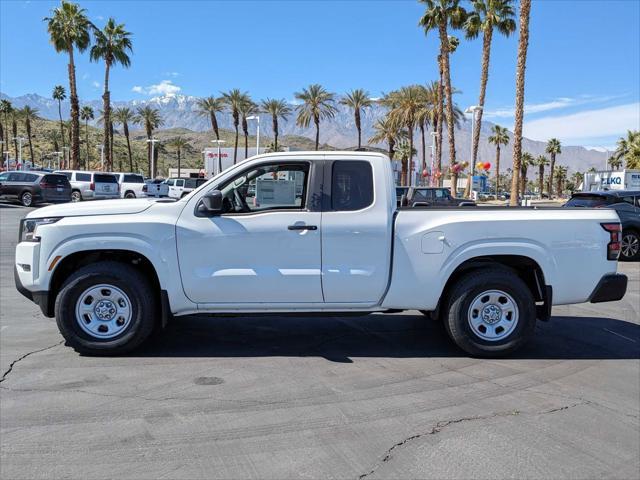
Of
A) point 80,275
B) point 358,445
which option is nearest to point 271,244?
point 80,275

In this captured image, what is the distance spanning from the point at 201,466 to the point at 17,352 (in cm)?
316

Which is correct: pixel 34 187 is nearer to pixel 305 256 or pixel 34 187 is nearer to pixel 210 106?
pixel 305 256

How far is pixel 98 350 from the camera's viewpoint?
5402mm

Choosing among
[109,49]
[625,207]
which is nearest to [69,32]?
[109,49]

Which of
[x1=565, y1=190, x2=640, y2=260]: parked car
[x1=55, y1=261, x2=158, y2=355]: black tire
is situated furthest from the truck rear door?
[x1=565, y1=190, x2=640, y2=260]: parked car

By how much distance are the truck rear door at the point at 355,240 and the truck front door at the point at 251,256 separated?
0.12 m

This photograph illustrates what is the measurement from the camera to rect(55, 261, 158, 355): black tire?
5.30m

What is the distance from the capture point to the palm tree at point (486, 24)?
36094mm

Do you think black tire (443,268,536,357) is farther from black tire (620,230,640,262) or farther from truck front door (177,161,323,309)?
black tire (620,230,640,262)

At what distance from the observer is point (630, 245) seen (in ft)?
44.4

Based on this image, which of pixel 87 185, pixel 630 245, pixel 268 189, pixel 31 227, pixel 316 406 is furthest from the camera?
pixel 87 185

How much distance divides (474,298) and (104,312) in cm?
363

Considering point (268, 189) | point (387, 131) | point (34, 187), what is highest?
point (387, 131)

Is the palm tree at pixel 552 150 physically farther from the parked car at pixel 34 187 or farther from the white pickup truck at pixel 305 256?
the white pickup truck at pixel 305 256
